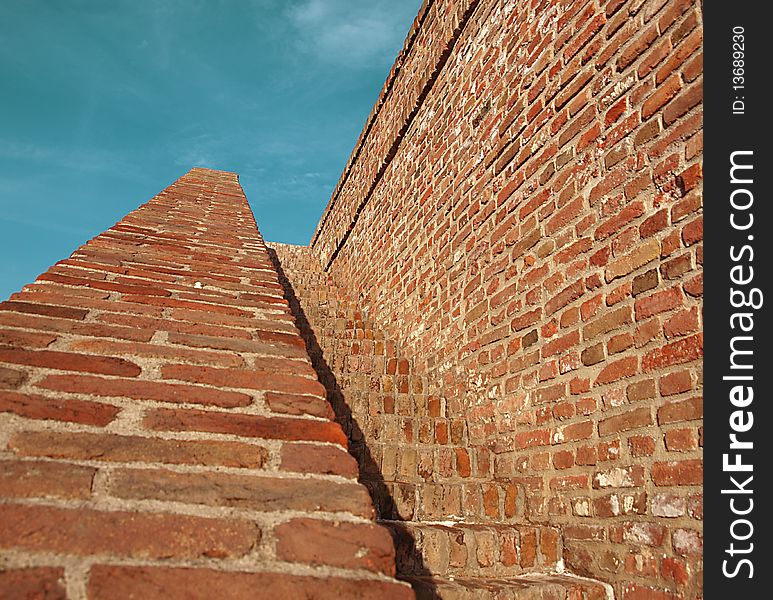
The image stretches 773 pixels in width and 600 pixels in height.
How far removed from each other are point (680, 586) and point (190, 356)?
1.65 m

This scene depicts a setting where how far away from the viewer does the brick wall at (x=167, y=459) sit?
3.17ft

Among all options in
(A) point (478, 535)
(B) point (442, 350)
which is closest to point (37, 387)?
(A) point (478, 535)

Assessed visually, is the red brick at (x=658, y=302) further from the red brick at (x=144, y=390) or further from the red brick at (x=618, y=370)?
the red brick at (x=144, y=390)

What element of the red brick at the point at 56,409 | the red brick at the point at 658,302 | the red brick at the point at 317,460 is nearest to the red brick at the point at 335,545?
the red brick at the point at 317,460

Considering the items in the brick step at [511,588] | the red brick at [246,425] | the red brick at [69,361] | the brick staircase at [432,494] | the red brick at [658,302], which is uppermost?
the red brick at [658,302]

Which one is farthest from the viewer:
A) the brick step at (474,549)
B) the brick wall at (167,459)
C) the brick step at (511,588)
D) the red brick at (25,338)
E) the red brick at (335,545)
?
the brick step at (474,549)

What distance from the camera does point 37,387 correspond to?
1.31m

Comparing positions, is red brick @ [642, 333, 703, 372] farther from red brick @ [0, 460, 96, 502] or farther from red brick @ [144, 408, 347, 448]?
red brick @ [0, 460, 96, 502]

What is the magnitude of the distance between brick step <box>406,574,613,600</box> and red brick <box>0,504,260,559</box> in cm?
87

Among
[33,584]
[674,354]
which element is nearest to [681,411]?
[674,354]

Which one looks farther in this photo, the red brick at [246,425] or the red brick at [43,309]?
the red brick at [43,309]

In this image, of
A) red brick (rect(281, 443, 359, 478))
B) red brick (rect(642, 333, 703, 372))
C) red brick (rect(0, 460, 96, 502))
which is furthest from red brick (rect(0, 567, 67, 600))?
red brick (rect(642, 333, 703, 372))

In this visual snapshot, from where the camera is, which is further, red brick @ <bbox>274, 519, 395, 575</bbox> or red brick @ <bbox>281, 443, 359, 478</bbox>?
red brick @ <bbox>281, 443, 359, 478</bbox>

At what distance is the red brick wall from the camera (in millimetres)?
1767
